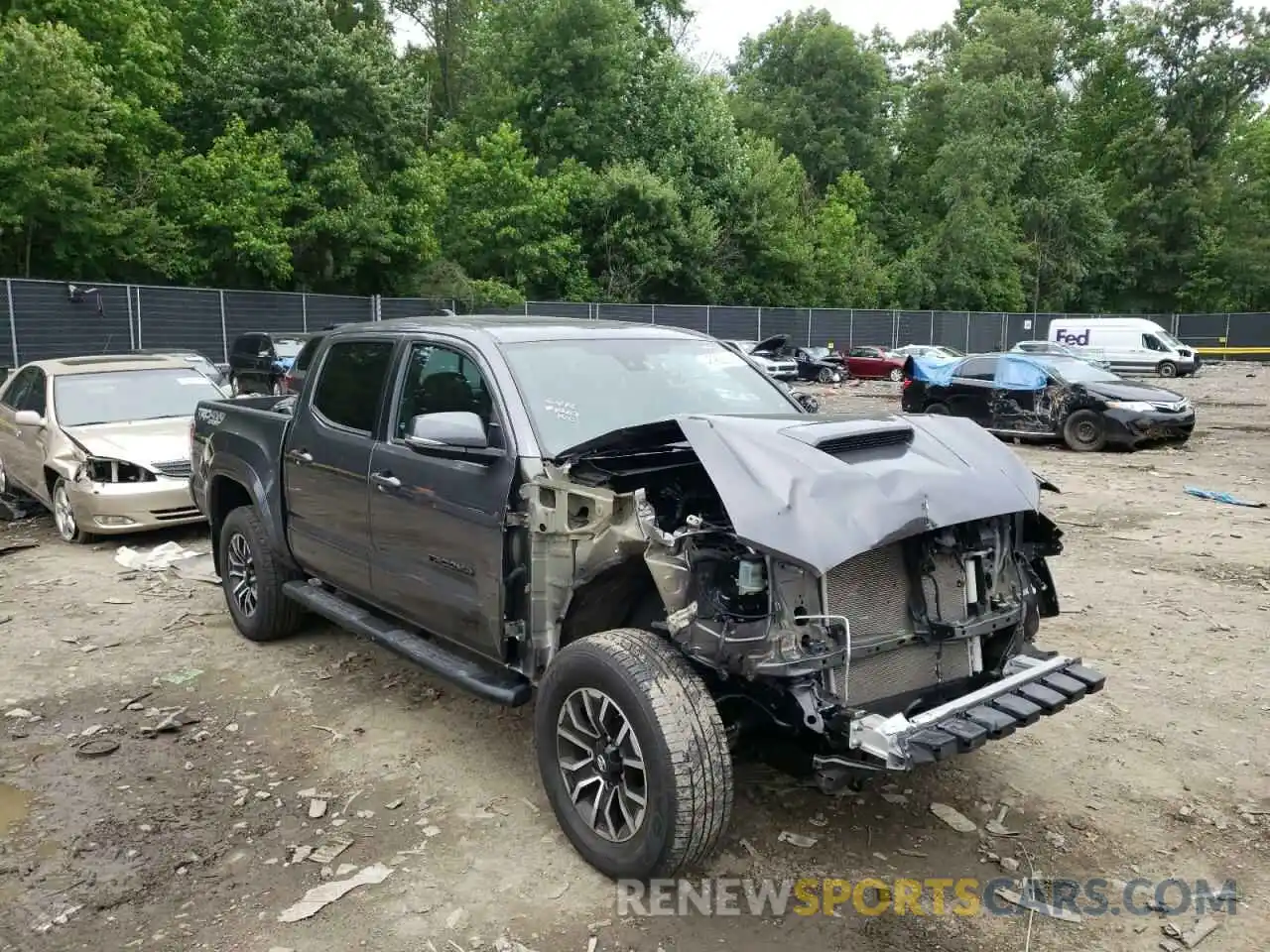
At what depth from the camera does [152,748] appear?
4.50 meters

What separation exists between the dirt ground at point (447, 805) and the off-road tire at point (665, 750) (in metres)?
0.22

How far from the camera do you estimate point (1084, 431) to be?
46.8ft

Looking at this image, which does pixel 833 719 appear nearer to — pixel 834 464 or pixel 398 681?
pixel 834 464

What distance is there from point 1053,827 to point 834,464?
1753 mm

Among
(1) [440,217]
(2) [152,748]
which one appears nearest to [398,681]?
(2) [152,748]

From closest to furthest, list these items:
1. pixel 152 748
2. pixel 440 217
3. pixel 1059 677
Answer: pixel 1059 677 < pixel 152 748 < pixel 440 217

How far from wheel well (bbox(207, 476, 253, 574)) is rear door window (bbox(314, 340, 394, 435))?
1396 mm

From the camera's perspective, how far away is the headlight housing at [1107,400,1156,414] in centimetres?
1398

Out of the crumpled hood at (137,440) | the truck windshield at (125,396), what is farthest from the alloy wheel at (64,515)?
the truck windshield at (125,396)

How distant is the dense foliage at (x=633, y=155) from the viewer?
84.4 ft

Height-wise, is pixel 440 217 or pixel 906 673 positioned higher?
pixel 440 217

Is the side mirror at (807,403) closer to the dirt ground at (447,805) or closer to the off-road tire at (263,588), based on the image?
the dirt ground at (447,805)

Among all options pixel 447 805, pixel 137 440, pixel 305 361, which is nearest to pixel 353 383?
pixel 305 361

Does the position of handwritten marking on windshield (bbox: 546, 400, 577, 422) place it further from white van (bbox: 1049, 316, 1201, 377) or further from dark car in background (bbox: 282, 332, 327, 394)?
white van (bbox: 1049, 316, 1201, 377)
